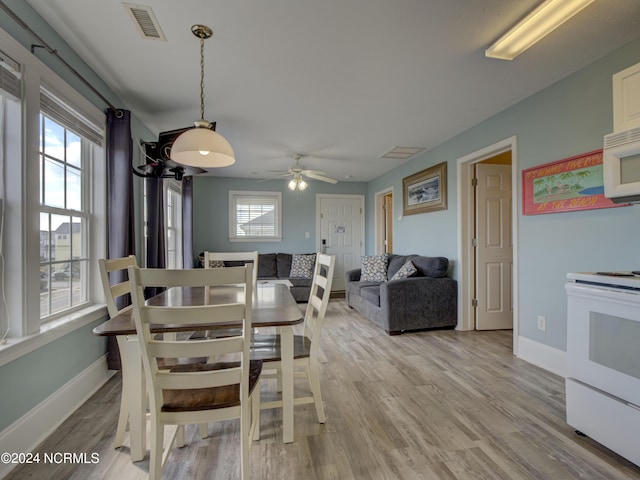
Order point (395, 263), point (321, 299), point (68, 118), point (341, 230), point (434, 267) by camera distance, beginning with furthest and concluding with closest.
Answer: point (341, 230) < point (395, 263) < point (434, 267) < point (68, 118) < point (321, 299)

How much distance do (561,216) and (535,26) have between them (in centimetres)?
151

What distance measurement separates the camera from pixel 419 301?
3592 mm

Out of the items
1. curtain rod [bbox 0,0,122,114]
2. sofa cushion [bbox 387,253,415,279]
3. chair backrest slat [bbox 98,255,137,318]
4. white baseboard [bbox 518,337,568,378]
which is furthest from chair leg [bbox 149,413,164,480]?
sofa cushion [bbox 387,253,415,279]

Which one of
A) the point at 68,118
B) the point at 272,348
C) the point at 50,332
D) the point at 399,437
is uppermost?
the point at 68,118

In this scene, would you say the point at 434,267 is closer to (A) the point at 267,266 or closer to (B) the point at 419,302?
(B) the point at 419,302

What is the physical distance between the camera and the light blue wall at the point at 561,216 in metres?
2.05

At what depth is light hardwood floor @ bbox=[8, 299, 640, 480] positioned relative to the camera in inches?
56.4

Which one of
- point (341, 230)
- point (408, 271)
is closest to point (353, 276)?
point (408, 271)

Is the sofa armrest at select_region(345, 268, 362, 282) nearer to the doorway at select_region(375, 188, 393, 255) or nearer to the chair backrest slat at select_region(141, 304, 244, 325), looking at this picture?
the doorway at select_region(375, 188, 393, 255)

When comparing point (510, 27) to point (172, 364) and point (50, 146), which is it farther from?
point (50, 146)

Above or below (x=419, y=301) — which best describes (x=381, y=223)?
above

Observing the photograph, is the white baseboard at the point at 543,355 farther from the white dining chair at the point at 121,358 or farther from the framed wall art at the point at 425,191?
the white dining chair at the point at 121,358

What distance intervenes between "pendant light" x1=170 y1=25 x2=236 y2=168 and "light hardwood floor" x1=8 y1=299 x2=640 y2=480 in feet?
5.39

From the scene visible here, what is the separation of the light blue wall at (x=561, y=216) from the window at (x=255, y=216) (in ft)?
13.0
